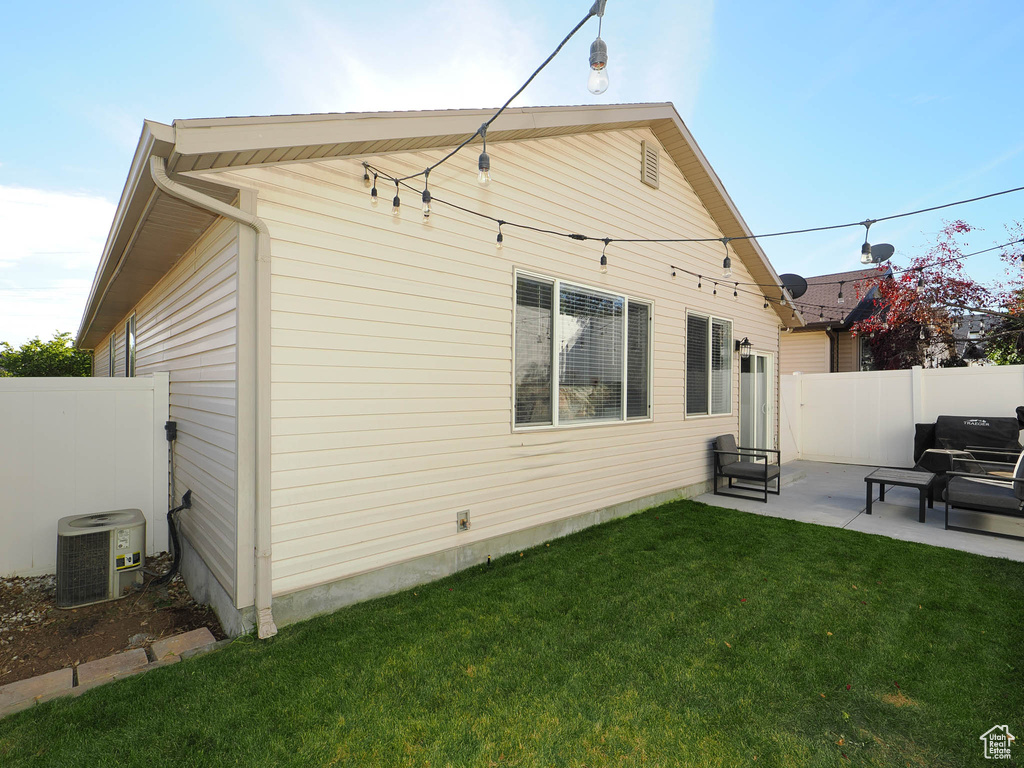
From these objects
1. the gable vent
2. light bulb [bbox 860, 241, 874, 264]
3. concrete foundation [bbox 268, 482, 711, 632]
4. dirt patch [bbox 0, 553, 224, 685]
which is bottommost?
dirt patch [bbox 0, 553, 224, 685]

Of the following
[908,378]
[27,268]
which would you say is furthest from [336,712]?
[27,268]

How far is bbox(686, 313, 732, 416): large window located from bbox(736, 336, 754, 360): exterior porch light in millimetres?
217

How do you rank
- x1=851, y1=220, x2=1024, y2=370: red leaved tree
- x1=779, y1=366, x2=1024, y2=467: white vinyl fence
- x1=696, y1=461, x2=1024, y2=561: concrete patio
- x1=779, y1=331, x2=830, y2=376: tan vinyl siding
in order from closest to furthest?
x1=696, y1=461, x2=1024, y2=561: concrete patio → x1=779, y1=366, x2=1024, y2=467: white vinyl fence → x1=851, y1=220, x2=1024, y2=370: red leaved tree → x1=779, y1=331, x2=830, y2=376: tan vinyl siding

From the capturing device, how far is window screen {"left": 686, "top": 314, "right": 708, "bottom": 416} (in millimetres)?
6289

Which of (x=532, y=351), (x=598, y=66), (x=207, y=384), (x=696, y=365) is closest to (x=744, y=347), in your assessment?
(x=696, y=365)

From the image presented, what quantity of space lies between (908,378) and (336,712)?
33.3 feet

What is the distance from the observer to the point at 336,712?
2.13 m

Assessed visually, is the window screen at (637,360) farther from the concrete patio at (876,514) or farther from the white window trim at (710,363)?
the concrete patio at (876,514)

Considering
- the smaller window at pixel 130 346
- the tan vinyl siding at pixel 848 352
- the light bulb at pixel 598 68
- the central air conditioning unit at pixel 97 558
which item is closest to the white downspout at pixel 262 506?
the central air conditioning unit at pixel 97 558

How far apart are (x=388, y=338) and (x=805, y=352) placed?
12.5 meters

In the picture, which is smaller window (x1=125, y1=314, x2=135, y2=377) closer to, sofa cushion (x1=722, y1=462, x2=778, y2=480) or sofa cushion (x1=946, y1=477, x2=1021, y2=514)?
sofa cushion (x1=722, y1=462, x2=778, y2=480)

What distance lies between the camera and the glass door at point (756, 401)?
7708 mm

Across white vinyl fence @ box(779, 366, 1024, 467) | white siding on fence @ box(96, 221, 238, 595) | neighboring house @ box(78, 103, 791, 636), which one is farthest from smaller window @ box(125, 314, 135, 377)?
white vinyl fence @ box(779, 366, 1024, 467)

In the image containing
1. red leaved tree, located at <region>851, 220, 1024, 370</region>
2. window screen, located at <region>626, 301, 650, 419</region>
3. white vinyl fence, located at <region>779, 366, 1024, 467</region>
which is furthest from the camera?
red leaved tree, located at <region>851, 220, 1024, 370</region>
